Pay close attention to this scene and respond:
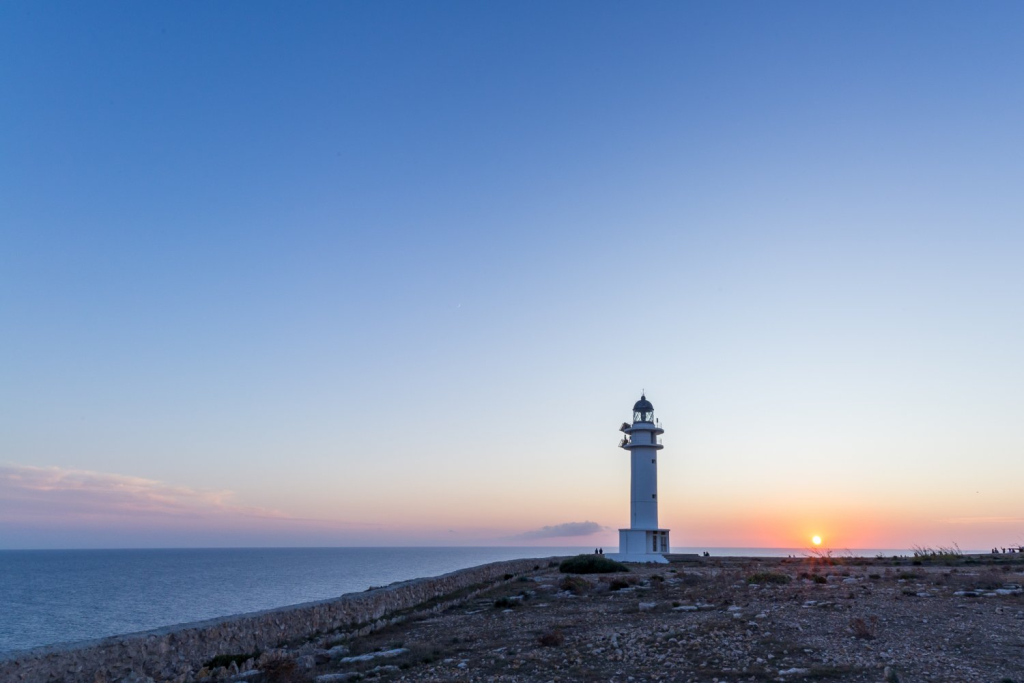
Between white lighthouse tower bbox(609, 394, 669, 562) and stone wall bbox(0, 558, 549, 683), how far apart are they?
24144 mm

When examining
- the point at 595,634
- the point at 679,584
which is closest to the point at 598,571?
the point at 679,584

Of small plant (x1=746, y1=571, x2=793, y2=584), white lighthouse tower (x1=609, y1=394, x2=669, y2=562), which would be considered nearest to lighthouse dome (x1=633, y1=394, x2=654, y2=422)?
white lighthouse tower (x1=609, y1=394, x2=669, y2=562)

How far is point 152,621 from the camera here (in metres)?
46.8

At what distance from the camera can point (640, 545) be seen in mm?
43875

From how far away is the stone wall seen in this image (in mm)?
11809

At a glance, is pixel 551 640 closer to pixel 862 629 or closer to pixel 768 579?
pixel 862 629

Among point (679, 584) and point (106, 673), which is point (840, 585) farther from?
point (106, 673)

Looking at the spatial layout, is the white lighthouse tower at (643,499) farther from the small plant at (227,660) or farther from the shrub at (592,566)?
the small plant at (227,660)

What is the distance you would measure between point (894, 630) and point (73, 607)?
2574 inches

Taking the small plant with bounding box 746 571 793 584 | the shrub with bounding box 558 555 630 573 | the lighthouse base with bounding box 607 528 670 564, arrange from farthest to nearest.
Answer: the lighthouse base with bounding box 607 528 670 564
the shrub with bounding box 558 555 630 573
the small plant with bounding box 746 571 793 584

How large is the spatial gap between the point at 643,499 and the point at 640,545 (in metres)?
2.99

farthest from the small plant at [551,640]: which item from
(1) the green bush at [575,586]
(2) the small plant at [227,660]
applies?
(1) the green bush at [575,586]

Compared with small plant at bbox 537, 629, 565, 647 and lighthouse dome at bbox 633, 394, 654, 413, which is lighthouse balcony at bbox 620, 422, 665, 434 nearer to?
lighthouse dome at bbox 633, 394, 654, 413

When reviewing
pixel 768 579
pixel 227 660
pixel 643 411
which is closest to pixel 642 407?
pixel 643 411
